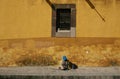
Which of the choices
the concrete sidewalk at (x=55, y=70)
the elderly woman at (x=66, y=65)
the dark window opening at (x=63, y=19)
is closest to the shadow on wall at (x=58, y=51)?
the elderly woman at (x=66, y=65)

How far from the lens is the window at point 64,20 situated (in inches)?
711

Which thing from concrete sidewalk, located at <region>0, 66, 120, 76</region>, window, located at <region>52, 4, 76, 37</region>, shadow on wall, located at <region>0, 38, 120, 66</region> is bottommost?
concrete sidewalk, located at <region>0, 66, 120, 76</region>

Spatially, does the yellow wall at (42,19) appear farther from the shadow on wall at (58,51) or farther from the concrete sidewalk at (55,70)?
the concrete sidewalk at (55,70)

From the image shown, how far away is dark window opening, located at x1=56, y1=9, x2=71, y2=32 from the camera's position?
60.2ft

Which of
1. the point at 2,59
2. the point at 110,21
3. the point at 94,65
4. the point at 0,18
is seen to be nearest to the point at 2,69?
the point at 2,59

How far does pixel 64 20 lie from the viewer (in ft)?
60.5

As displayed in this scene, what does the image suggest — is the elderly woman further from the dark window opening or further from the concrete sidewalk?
the dark window opening

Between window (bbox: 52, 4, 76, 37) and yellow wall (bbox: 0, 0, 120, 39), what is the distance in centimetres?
19

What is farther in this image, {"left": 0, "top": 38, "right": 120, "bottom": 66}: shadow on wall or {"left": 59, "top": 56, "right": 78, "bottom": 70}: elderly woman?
{"left": 0, "top": 38, "right": 120, "bottom": 66}: shadow on wall

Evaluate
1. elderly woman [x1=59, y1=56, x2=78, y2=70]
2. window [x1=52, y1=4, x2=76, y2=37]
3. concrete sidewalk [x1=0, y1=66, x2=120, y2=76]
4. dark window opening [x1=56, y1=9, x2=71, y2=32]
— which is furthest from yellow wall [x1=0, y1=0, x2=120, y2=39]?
concrete sidewalk [x1=0, y1=66, x2=120, y2=76]

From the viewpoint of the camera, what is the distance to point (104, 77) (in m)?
14.8

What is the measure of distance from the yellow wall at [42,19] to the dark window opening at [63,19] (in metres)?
0.44

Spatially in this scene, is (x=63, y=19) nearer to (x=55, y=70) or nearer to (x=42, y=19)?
(x=42, y=19)

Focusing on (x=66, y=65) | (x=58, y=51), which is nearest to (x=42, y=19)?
(x=58, y=51)
